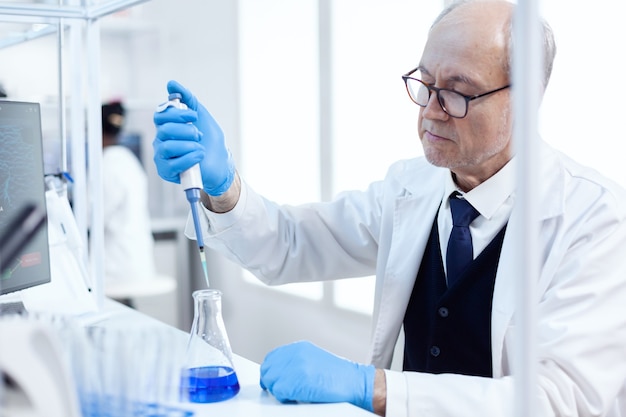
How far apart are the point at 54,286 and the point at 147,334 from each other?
770 mm

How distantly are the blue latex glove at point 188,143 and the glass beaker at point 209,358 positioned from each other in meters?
0.28

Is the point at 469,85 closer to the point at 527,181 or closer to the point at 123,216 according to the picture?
the point at 527,181

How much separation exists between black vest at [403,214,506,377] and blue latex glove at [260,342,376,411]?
33 cm

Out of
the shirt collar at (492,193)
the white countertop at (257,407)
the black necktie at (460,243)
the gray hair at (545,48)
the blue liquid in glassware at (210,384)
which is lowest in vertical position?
the white countertop at (257,407)

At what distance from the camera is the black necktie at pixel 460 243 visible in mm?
1380

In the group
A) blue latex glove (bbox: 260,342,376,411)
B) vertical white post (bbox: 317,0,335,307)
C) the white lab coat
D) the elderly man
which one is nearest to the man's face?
the elderly man

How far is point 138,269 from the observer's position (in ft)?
11.9

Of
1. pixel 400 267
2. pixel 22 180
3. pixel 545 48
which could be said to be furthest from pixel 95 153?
pixel 545 48

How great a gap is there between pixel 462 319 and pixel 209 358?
594 mm

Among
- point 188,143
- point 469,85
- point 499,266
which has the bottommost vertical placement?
point 499,266

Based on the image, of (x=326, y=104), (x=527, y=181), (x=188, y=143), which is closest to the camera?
(x=527, y=181)

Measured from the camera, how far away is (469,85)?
1.38 meters

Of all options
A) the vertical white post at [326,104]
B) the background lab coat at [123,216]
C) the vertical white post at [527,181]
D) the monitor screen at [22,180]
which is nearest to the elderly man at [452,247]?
the monitor screen at [22,180]

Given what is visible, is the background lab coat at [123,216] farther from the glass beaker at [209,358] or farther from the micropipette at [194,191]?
the glass beaker at [209,358]
